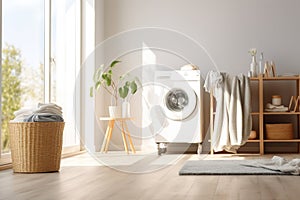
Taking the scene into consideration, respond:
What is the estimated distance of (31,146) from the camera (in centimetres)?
384

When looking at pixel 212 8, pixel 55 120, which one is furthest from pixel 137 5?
pixel 55 120

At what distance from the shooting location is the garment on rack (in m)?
5.64

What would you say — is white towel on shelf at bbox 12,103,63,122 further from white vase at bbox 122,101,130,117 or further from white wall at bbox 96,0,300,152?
white wall at bbox 96,0,300,152

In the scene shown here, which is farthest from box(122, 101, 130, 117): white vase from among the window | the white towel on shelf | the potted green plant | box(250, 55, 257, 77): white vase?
the white towel on shelf

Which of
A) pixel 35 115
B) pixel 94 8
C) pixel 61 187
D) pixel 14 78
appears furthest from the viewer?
pixel 94 8

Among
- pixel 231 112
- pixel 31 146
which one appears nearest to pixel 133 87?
pixel 231 112

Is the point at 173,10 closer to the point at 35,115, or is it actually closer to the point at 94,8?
the point at 94,8

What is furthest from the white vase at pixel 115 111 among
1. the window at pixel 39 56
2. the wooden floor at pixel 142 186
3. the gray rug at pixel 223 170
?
the wooden floor at pixel 142 186

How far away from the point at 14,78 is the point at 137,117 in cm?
239

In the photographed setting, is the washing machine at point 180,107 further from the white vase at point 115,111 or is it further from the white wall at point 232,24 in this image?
the white wall at point 232,24

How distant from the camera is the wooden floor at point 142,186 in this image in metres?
2.65

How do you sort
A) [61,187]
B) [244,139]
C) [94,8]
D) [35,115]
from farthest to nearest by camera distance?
1. [94,8]
2. [244,139]
3. [35,115]
4. [61,187]

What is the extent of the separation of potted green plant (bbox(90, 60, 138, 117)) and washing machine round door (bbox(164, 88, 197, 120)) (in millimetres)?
437

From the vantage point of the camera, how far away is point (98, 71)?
245 inches
